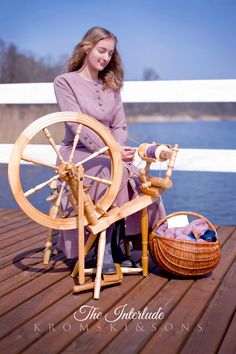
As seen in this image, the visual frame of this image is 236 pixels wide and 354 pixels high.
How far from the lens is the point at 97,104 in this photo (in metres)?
2.62

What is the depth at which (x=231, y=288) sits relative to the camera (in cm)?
227

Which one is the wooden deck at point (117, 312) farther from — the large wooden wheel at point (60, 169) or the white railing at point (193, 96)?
the white railing at point (193, 96)

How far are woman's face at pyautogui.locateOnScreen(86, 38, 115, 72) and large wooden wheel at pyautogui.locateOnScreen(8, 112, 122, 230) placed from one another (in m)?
0.46

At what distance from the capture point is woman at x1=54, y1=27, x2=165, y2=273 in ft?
8.02

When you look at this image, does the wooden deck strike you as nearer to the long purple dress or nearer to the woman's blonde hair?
the long purple dress

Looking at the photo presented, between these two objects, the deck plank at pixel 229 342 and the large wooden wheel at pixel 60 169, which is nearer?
the deck plank at pixel 229 342

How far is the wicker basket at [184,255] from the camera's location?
2.29m

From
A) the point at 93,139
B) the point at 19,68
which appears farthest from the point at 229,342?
the point at 19,68

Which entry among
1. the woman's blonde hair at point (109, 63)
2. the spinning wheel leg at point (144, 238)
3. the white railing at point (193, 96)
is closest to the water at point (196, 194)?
the white railing at point (193, 96)

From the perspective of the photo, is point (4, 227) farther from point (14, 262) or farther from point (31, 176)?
point (31, 176)

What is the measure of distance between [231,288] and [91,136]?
3.21 ft

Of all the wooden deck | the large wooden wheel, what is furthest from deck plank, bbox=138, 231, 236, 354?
the large wooden wheel

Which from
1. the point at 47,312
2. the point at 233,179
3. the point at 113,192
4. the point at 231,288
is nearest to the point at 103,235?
the point at 113,192

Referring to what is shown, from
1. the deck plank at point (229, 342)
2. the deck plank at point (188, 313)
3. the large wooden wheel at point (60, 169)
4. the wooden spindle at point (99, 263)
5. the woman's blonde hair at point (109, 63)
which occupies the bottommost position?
the deck plank at point (229, 342)
